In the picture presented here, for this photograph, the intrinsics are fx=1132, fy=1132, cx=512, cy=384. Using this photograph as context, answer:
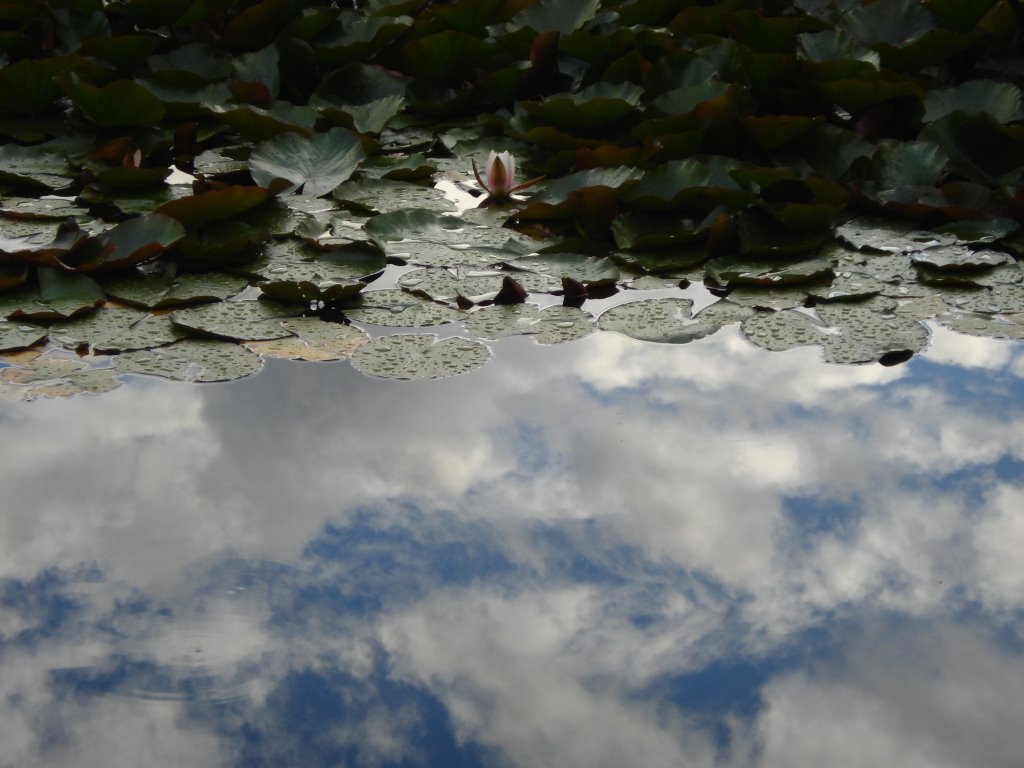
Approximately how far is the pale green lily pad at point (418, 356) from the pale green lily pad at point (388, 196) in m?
0.62

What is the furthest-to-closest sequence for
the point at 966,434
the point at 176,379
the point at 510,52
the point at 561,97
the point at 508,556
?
the point at 510,52 → the point at 561,97 → the point at 176,379 → the point at 966,434 → the point at 508,556

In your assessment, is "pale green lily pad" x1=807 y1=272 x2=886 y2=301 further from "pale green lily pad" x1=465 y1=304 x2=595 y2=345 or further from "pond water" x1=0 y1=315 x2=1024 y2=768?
"pale green lily pad" x1=465 y1=304 x2=595 y2=345

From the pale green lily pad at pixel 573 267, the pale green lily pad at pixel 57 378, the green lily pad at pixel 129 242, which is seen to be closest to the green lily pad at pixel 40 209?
the green lily pad at pixel 129 242

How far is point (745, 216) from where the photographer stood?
2.45m

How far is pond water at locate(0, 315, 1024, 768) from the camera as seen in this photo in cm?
123

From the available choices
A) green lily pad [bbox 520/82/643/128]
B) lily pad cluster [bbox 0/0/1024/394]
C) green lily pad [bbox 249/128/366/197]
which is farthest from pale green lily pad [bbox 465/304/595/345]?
green lily pad [bbox 520/82/643/128]

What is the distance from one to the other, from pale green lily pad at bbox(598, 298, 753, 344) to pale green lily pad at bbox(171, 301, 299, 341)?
604 millimetres

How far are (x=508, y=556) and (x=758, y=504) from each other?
1.23 feet

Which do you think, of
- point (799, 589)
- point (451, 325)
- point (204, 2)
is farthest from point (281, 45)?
point (799, 589)

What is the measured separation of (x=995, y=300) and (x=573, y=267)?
817 millimetres

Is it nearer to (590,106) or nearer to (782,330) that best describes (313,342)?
(782,330)

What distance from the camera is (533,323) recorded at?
2117 mm

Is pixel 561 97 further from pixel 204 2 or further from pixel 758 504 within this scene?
pixel 758 504

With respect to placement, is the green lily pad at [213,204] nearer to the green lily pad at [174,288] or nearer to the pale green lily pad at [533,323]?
the green lily pad at [174,288]
